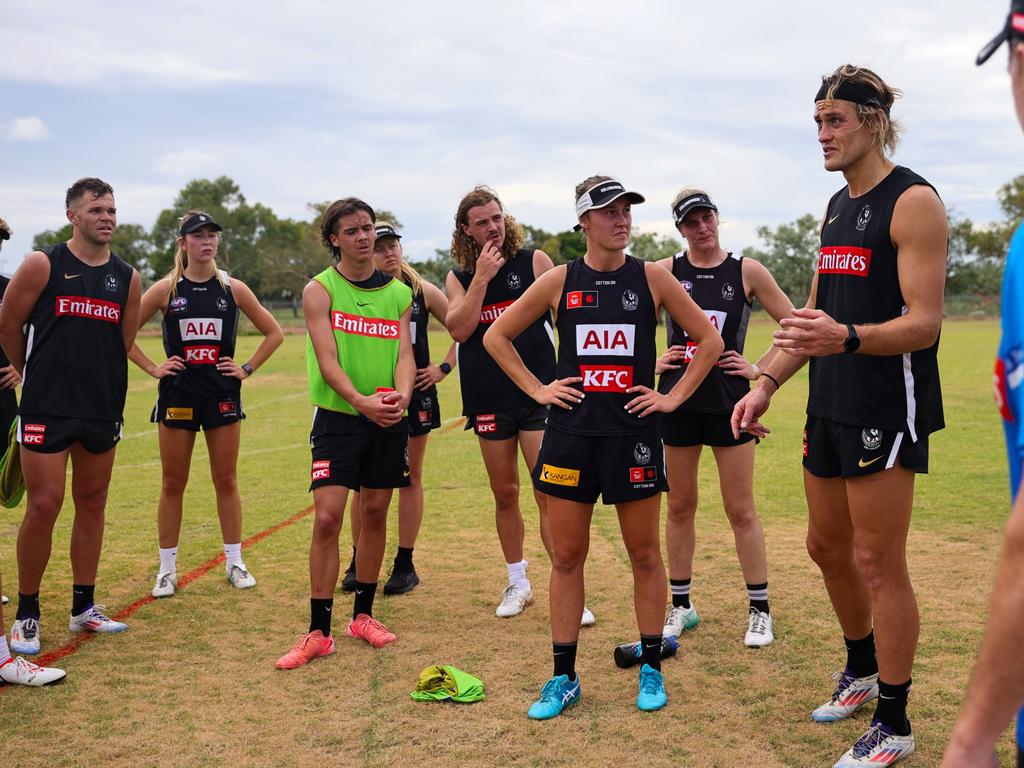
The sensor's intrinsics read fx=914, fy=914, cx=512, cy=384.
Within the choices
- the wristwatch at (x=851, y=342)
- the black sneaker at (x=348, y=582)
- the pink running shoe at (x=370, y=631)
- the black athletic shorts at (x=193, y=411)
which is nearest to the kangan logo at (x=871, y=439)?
the wristwatch at (x=851, y=342)

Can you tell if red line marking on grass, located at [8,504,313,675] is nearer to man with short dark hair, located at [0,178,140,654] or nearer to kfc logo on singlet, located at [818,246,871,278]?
man with short dark hair, located at [0,178,140,654]

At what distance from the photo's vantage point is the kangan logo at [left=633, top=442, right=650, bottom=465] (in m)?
4.62

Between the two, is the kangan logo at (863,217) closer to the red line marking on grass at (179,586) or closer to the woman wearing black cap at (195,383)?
the woman wearing black cap at (195,383)

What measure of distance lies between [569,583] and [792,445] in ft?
29.3

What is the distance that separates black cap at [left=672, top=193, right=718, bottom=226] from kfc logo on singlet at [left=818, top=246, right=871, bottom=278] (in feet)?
5.09

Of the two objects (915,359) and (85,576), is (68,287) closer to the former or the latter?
(85,576)

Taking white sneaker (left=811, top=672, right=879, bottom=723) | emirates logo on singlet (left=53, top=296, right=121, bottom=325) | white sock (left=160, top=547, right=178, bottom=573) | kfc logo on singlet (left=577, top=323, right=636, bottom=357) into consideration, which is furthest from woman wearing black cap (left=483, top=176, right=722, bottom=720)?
white sock (left=160, top=547, right=178, bottom=573)

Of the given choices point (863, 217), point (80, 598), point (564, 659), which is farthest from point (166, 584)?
point (863, 217)

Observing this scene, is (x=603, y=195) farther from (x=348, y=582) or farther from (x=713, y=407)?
(x=348, y=582)

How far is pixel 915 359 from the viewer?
152 inches

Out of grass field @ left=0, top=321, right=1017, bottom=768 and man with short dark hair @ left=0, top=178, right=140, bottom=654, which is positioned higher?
man with short dark hair @ left=0, top=178, right=140, bottom=654

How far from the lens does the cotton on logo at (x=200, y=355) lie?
22.6 feet

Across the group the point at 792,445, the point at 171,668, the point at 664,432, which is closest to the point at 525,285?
the point at 664,432

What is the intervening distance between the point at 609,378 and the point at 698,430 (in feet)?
4.43
